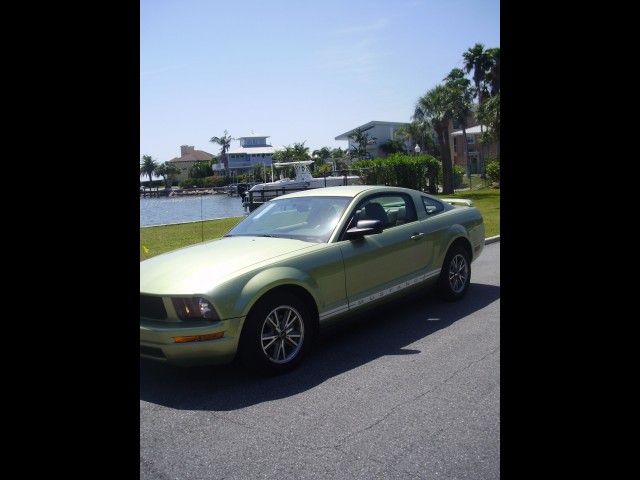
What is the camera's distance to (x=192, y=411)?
358cm

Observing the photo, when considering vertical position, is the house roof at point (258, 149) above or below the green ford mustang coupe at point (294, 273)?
above

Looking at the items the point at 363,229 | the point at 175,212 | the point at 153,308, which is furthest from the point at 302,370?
the point at 175,212

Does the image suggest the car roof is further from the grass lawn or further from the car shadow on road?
the grass lawn

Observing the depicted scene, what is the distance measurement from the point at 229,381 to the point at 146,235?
387 inches

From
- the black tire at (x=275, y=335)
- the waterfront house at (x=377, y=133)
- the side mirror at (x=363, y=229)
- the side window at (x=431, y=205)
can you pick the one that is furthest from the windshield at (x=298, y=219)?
the waterfront house at (x=377, y=133)

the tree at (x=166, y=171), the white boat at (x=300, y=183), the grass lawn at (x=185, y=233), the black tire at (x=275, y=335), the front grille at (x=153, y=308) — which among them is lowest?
the black tire at (x=275, y=335)

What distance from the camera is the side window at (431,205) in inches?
242

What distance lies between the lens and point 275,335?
4.18 metres

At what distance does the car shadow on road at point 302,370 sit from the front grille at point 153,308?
38 cm

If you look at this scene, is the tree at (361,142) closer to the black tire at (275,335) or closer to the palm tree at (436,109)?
the palm tree at (436,109)

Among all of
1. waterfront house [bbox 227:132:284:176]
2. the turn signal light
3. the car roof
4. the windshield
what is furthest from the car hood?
waterfront house [bbox 227:132:284:176]
